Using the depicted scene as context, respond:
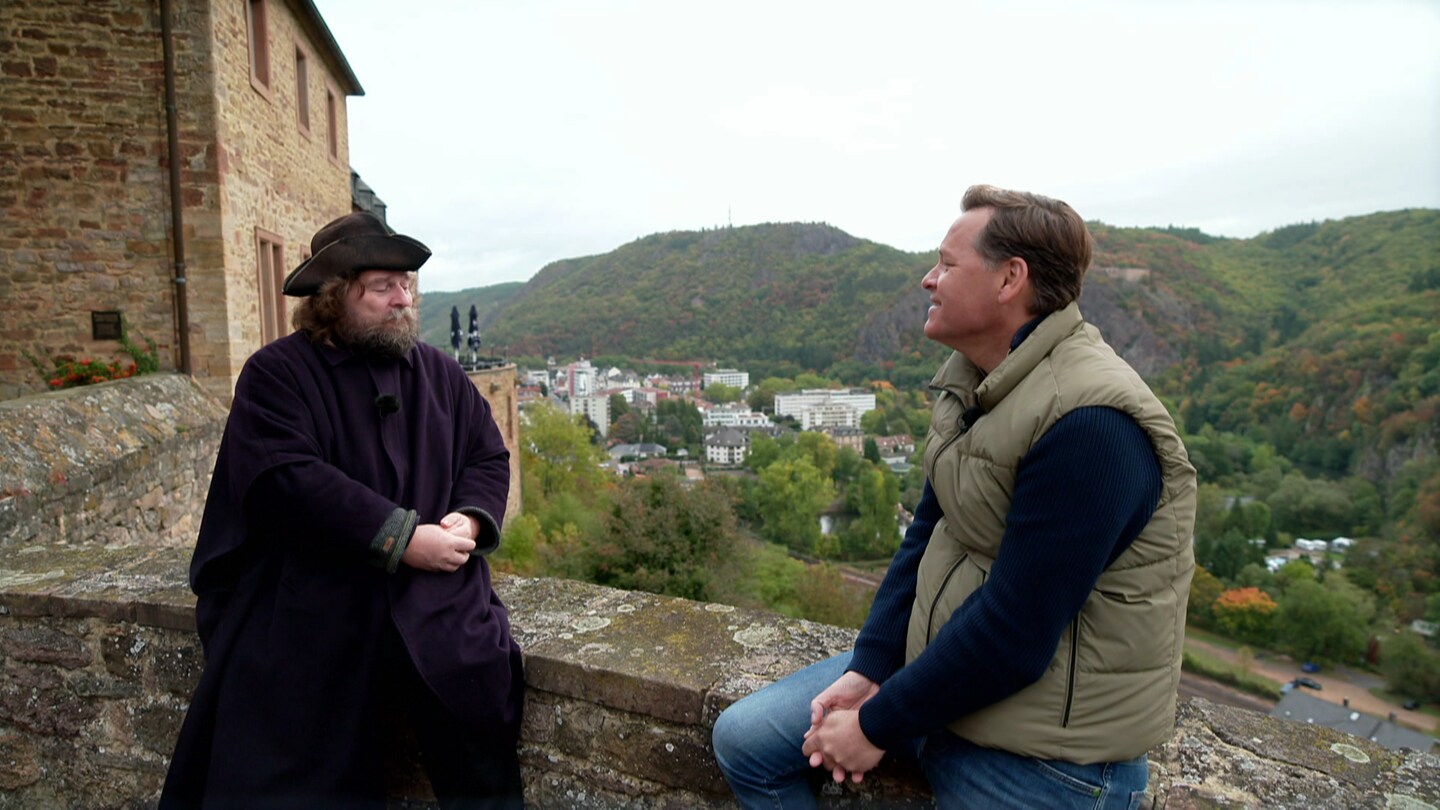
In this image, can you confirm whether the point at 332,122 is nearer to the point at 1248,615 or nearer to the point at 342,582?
the point at 342,582

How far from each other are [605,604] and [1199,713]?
1663 mm

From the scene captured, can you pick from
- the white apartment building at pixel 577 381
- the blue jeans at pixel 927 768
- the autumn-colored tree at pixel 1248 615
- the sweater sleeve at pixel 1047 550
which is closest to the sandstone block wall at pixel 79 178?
the blue jeans at pixel 927 768

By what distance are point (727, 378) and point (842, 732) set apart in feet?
362

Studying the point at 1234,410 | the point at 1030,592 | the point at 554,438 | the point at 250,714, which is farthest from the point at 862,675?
the point at 1234,410

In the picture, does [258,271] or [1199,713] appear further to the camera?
[258,271]

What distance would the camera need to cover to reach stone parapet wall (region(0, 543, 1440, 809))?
175cm

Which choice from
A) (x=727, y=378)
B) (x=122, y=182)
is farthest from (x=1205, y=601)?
(x=727, y=378)

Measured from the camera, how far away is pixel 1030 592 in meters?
1.37

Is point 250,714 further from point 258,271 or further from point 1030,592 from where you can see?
point 258,271

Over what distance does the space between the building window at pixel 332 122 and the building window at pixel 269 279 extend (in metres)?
3.43

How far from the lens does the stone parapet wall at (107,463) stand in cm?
433

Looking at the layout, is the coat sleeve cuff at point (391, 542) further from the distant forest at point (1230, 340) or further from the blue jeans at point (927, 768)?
the distant forest at point (1230, 340)

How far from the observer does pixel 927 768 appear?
1.63 meters

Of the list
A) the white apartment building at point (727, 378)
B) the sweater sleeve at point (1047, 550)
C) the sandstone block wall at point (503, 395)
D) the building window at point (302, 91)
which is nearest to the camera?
the sweater sleeve at point (1047, 550)
